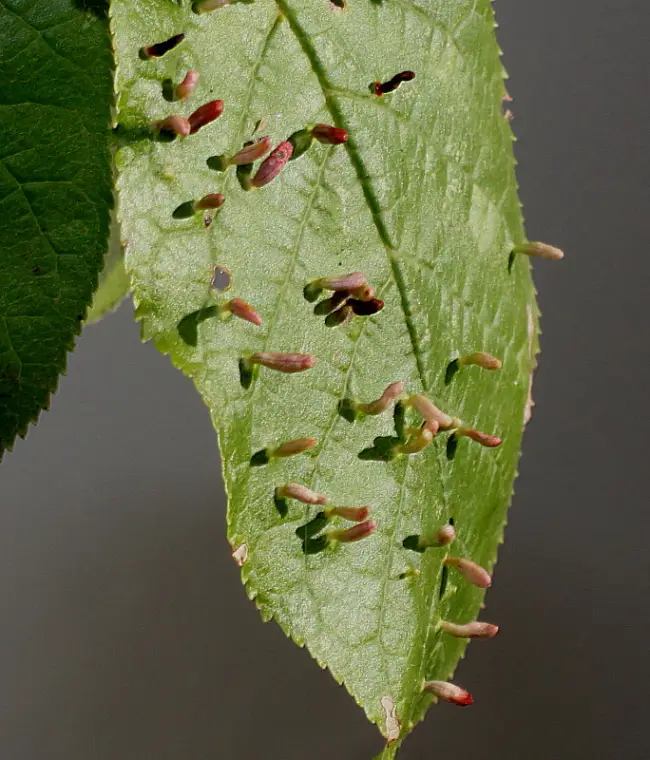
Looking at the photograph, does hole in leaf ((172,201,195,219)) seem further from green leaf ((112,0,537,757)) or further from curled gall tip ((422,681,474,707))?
curled gall tip ((422,681,474,707))

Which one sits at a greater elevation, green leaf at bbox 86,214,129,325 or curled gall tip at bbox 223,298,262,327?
green leaf at bbox 86,214,129,325

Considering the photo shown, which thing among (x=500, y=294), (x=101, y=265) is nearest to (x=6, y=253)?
(x=101, y=265)

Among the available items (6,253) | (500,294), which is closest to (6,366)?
(6,253)

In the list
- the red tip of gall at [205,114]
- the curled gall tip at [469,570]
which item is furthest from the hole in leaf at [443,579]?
the red tip of gall at [205,114]

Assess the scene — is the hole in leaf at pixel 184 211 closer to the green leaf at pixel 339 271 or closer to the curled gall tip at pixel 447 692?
the green leaf at pixel 339 271

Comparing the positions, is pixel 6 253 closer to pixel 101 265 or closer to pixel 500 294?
pixel 101 265

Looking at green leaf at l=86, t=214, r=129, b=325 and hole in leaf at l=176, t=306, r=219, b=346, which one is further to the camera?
green leaf at l=86, t=214, r=129, b=325

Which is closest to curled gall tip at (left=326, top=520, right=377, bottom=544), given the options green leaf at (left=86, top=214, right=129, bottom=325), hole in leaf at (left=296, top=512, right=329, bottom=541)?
hole in leaf at (left=296, top=512, right=329, bottom=541)
